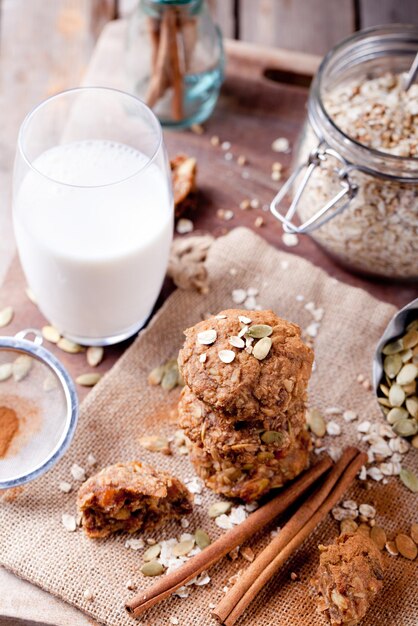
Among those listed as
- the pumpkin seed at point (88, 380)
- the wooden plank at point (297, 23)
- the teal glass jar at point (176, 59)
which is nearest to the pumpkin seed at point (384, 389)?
the pumpkin seed at point (88, 380)

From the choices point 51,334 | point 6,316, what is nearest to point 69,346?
point 51,334

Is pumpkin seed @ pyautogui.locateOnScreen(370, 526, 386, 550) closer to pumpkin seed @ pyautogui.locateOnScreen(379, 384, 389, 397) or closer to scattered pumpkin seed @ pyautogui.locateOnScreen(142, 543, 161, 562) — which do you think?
pumpkin seed @ pyautogui.locateOnScreen(379, 384, 389, 397)

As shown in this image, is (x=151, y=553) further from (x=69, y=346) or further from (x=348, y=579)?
(x=69, y=346)

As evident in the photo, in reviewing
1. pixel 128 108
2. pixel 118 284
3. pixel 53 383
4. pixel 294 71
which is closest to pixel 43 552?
pixel 53 383

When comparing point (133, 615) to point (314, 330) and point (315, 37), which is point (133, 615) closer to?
point (314, 330)

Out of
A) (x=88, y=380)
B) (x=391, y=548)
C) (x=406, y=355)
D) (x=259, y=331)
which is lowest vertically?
(x=391, y=548)

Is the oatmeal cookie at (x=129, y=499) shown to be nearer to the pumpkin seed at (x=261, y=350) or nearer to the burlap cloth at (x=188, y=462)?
the burlap cloth at (x=188, y=462)

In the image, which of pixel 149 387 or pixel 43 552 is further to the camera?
pixel 149 387

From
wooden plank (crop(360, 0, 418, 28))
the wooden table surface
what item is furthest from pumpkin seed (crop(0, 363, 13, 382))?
wooden plank (crop(360, 0, 418, 28))
